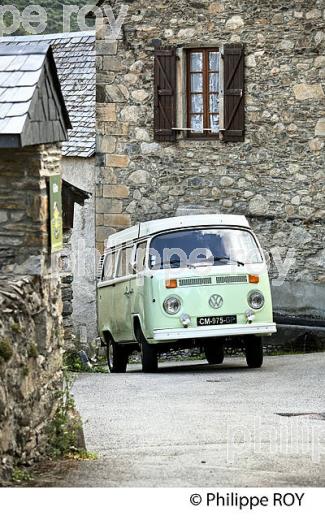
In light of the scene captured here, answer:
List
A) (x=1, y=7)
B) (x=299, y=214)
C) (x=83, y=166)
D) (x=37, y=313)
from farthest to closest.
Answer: (x=1, y=7) → (x=83, y=166) → (x=299, y=214) → (x=37, y=313)

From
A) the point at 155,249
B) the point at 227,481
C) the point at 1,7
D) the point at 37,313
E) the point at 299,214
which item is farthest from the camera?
the point at 1,7

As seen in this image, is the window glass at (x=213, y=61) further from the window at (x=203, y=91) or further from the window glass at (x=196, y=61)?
the window glass at (x=196, y=61)

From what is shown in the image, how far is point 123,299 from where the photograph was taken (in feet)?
58.9

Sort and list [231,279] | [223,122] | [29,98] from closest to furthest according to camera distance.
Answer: [29,98] → [231,279] → [223,122]

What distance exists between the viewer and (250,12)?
2202cm

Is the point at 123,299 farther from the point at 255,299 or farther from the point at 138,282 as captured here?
the point at 255,299

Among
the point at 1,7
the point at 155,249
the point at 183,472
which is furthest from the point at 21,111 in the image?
Answer: the point at 1,7

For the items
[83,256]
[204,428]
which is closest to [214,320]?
[204,428]

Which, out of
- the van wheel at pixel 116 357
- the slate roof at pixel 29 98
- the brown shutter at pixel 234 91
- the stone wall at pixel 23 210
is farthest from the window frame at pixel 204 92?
the stone wall at pixel 23 210

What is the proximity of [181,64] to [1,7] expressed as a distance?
1181 cm

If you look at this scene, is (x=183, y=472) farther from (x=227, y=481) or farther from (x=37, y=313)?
(x=37, y=313)

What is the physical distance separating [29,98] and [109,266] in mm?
9691

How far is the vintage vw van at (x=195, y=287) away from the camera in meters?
16.6

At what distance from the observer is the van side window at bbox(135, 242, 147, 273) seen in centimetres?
1717
